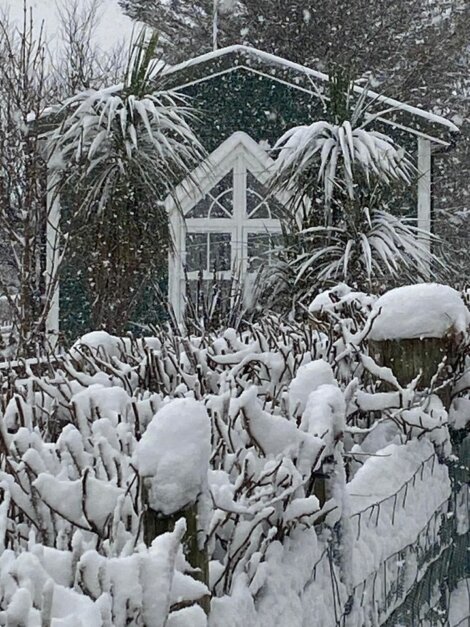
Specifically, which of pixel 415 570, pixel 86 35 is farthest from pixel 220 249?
pixel 86 35

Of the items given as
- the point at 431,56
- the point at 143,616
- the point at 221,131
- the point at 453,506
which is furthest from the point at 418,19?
the point at 143,616

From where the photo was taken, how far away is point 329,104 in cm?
938

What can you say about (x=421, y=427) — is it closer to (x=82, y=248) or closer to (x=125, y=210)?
(x=125, y=210)

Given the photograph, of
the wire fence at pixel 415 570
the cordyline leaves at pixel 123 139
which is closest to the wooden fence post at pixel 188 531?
the wire fence at pixel 415 570

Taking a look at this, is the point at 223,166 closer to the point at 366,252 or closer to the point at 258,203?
the point at 258,203

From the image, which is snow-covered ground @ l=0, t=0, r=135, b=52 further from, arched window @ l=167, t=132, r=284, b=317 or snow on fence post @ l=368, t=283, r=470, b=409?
snow on fence post @ l=368, t=283, r=470, b=409

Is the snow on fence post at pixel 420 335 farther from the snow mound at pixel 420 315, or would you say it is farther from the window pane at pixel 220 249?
the window pane at pixel 220 249

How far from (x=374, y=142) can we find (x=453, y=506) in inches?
241

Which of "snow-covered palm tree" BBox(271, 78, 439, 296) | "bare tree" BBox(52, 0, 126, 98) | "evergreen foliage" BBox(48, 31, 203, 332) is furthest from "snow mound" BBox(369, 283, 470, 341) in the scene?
"bare tree" BBox(52, 0, 126, 98)

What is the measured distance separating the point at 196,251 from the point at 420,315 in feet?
25.7

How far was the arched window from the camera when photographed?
10750mm

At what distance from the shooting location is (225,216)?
35.8ft

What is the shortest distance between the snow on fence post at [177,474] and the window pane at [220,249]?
930cm

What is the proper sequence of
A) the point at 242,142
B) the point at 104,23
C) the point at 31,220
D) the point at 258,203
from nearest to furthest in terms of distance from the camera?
the point at 31,220
the point at 258,203
the point at 242,142
the point at 104,23
